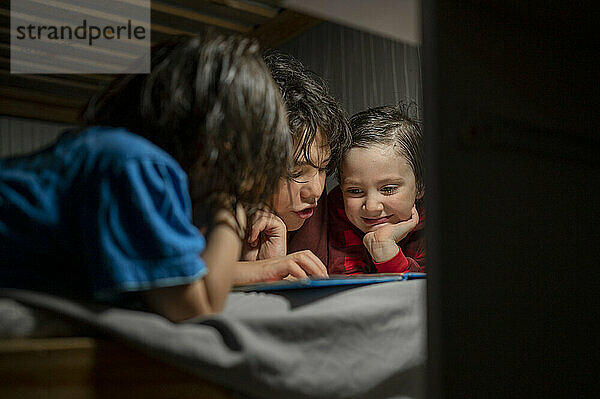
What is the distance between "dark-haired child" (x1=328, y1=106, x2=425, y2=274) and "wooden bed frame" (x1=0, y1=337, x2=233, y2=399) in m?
0.64

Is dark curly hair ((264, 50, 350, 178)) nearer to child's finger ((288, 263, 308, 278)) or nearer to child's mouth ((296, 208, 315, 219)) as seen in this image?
child's mouth ((296, 208, 315, 219))

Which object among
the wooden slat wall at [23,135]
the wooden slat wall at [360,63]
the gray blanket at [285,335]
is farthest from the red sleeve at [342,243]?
the wooden slat wall at [23,135]

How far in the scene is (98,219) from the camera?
580 millimetres

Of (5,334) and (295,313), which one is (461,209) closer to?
(295,313)

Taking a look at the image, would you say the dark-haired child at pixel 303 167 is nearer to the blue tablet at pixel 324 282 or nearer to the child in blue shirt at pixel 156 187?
the blue tablet at pixel 324 282

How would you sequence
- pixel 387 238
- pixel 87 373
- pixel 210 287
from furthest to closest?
pixel 387 238, pixel 210 287, pixel 87 373

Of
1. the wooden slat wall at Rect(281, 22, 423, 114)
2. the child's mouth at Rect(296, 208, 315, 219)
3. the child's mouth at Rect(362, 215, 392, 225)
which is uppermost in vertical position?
the wooden slat wall at Rect(281, 22, 423, 114)

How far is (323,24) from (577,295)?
81 centimetres

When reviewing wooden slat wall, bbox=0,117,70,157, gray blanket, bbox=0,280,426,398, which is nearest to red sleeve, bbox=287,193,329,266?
gray blanket, bbox=0,280,426,398

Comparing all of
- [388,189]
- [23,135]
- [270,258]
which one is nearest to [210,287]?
[23,135]

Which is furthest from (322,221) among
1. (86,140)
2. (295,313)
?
(86,140)

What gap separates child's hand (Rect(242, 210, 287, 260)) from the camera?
1.17 meters

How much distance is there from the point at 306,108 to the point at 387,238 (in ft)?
1.12

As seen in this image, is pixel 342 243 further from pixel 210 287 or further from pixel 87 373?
pixel 87 373
